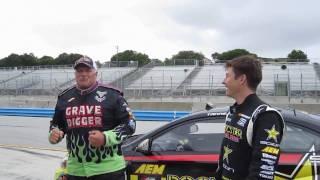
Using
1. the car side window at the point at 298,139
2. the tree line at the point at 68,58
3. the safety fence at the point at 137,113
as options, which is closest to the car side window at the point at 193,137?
the car side window at the point at 298,139

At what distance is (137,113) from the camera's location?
62.4ft

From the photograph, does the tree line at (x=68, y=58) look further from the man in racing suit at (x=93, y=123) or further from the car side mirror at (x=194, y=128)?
the man in racing suit at (x=93, y=123)

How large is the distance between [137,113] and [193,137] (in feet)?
45.0

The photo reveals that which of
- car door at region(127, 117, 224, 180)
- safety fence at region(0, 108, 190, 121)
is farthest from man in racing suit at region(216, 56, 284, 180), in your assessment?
safety fence at region(0, 108, 190, 121)

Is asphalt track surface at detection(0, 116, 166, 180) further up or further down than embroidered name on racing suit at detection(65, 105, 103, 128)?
further down

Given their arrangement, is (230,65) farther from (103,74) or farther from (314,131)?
(103,74)

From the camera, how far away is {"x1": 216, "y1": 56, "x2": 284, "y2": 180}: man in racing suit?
266cm

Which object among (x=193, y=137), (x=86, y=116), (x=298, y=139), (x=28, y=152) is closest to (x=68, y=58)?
(x=28, y=152)

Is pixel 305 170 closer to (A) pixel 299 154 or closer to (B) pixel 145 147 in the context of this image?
(A) pixel 299 154

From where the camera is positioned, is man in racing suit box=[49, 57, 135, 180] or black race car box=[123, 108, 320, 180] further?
black race car box=[123, 108, 320, 180]

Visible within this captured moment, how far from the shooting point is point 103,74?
44.1 metres

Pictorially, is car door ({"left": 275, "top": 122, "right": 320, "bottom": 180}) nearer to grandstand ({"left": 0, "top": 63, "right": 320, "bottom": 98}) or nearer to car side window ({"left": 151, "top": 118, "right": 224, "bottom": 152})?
car side window ({"left": 151, "top": 118, "right": 224, "bottom": 152})

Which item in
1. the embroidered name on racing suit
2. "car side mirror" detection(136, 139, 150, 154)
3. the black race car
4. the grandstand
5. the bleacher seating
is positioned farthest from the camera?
the bleacher seating

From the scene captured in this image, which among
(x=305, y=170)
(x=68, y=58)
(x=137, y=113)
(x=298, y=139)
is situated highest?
(x=68, y=58)
